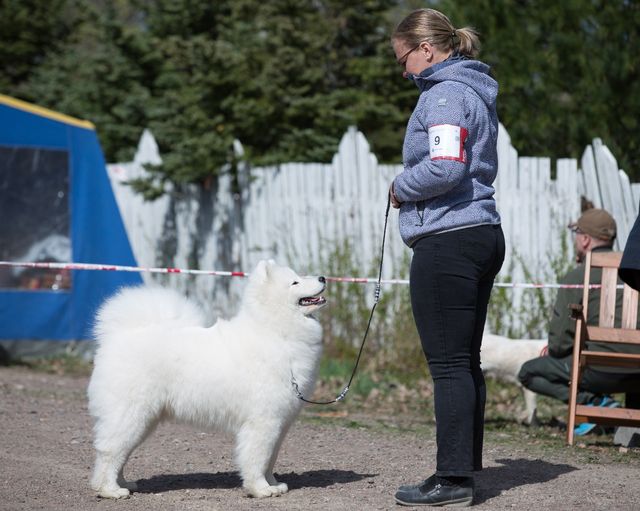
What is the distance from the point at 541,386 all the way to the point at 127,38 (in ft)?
31.3

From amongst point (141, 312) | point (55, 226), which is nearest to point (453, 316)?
point (141, 312)

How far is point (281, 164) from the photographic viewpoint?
10844 mm

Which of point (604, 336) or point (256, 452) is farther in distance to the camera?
point (604, 336)

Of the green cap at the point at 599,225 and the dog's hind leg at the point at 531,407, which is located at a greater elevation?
the green cap at the point at 599,225

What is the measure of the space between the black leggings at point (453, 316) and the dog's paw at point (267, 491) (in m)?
0.88

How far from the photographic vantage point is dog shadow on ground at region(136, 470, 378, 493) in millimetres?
4945

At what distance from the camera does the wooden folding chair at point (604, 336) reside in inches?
243

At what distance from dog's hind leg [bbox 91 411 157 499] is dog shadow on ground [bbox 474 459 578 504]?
1.73 meters

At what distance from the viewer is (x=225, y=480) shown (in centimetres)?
515

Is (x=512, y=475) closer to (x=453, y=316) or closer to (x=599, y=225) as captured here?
(x=453, y=316)

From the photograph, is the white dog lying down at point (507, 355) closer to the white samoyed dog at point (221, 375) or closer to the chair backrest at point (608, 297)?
the chair backrest at point (608, 297)

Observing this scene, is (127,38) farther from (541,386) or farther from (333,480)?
(333,480)

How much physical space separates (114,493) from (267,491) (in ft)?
2.55

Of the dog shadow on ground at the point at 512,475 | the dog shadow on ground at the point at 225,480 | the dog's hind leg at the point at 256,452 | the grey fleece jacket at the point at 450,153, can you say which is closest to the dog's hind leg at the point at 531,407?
the dog shadow on ground at the point at 512,475
